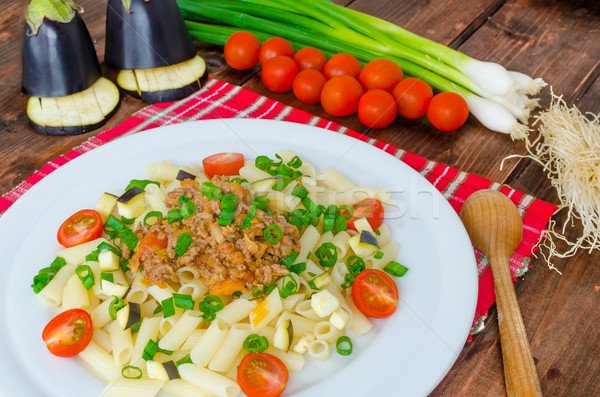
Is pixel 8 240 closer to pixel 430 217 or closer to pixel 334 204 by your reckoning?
pixel 334 204

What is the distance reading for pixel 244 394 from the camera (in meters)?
2.26

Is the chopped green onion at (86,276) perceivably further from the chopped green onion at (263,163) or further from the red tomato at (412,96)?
the red tomato at (412,96)

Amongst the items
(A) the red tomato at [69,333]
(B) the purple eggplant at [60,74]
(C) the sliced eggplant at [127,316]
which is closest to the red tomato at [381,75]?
(B) the purple eggplant at [60,74]

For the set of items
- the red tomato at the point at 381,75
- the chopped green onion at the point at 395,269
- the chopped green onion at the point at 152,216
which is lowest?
the red tomato at the point at 381,75

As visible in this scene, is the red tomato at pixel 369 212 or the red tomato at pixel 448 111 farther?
the red tomato at pixel 448 111

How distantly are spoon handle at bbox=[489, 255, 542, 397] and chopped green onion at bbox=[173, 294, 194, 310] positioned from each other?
1406mm

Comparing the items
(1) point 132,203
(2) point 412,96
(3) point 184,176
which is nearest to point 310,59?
(2) point 412,96

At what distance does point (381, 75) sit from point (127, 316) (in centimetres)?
251

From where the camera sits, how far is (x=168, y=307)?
2.51 meters

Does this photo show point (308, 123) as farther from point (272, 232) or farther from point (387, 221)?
point (272, 232)

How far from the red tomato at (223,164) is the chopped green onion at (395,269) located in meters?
1.09

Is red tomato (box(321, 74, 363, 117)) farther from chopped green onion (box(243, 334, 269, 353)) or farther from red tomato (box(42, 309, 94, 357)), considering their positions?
red tomato (box(42, 309, 94, 357))

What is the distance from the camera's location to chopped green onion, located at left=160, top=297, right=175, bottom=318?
2498mm

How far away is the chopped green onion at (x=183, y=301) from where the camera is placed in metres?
2.51
